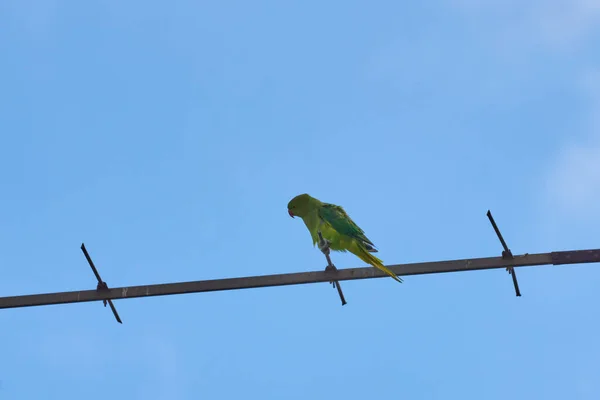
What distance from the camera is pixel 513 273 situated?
7098 millimetres

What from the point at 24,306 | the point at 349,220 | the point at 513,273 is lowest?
the point at 24,306

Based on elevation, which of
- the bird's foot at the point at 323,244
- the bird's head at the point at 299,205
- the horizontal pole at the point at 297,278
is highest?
the bird's head at the point at 299,205

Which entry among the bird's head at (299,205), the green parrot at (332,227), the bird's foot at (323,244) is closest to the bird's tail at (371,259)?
the green parrot at (332,227)

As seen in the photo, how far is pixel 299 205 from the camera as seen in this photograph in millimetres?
11352

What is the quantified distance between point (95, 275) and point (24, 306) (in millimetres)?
783

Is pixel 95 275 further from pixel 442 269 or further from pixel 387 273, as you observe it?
pixel 442 269

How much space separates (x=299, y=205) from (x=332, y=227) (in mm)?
1512

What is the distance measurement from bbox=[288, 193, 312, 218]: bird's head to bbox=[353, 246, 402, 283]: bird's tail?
2.10 m

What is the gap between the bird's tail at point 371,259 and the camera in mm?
7171

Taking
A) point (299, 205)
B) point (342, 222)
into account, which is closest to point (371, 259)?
point (342, 222)

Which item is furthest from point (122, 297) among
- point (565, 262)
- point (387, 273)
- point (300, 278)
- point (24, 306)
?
point (565, 262)

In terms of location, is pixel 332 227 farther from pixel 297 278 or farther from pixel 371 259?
pixel 297 278

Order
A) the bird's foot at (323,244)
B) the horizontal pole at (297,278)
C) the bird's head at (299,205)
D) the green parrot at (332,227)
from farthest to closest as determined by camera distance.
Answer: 1. the bird's head at (299,205)
2. the bird's foot at (323,244)
3. the green parrot at (332,227)
4. the horizontal pole at (297,278)

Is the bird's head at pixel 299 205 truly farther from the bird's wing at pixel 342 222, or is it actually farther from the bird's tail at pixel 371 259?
the bird's tail at pixel 371 259
